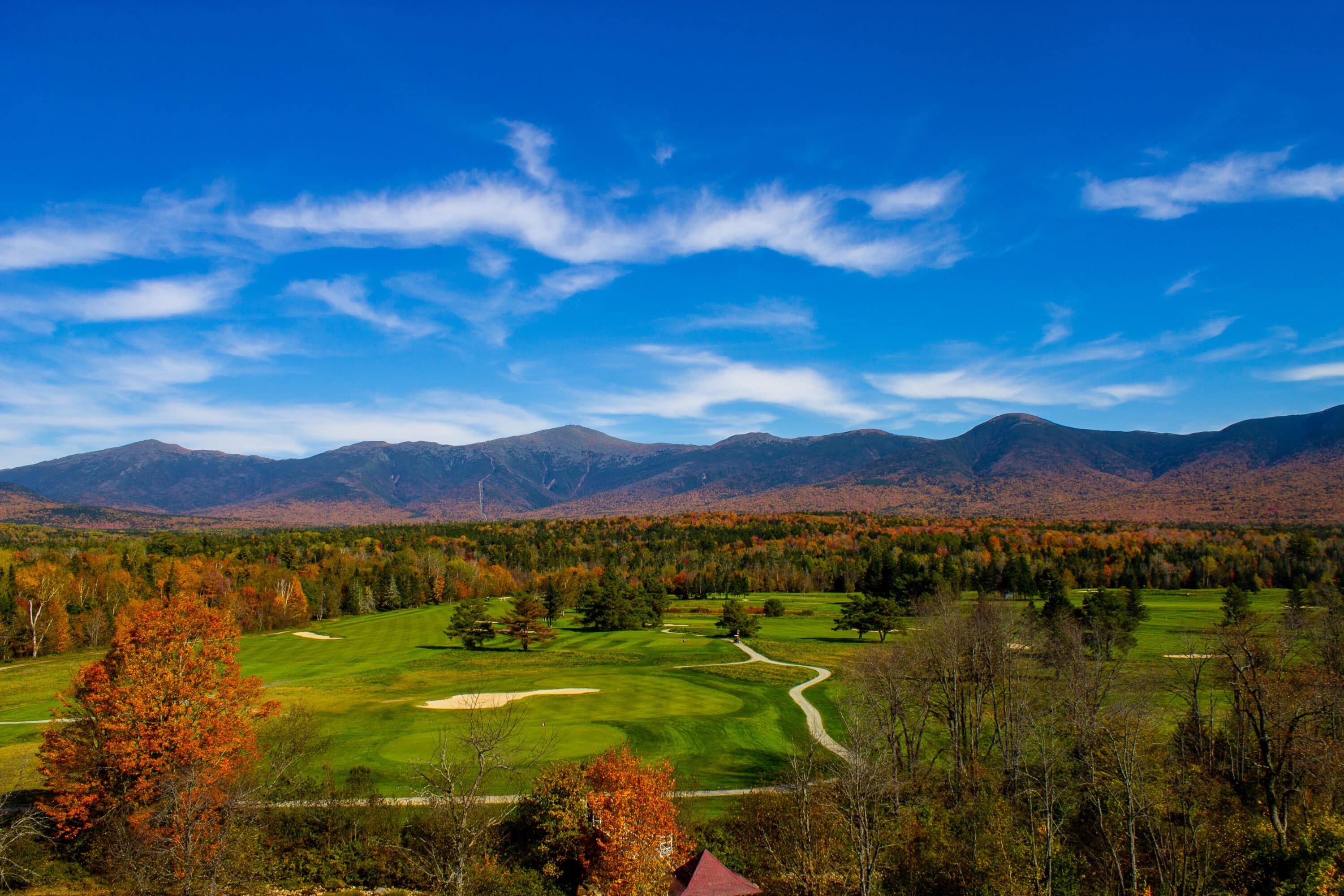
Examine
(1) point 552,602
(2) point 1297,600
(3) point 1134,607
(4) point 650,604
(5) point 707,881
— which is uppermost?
(2) point 1297,600

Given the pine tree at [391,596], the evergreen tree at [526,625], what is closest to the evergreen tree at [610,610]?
the evergreen tree at [526,625]

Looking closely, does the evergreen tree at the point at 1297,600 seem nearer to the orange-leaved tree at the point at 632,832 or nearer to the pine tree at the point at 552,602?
the orange-leaved tree at the point at 632,832

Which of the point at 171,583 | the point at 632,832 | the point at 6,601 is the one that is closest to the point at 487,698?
the point at 632,832

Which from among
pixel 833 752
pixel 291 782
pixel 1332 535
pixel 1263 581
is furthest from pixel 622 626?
pixel 1332 535

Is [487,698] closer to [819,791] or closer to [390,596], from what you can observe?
[819,791]

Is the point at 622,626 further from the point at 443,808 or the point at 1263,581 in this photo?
the point at 1263,581

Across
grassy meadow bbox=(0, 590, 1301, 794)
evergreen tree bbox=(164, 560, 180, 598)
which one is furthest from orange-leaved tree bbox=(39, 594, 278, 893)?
evergreen tree bbox=(164, 560, 180, 598)

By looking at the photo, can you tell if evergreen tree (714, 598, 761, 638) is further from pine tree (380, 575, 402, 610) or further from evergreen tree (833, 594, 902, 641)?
pine tree (380, 575, 402, 610)
